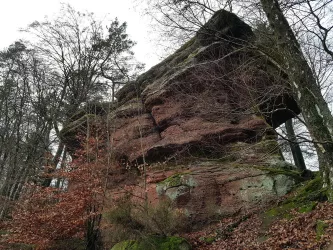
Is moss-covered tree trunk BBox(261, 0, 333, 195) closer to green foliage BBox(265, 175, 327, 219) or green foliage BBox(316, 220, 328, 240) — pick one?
green foliage BBox(265, 175, 327, 219)

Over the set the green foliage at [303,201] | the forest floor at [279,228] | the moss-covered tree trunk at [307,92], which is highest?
the moss-covered tree trunk at [307,92]

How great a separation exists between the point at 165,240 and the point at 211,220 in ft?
7.13

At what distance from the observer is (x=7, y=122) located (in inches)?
693

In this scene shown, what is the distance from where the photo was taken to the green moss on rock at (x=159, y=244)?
22.1 feet

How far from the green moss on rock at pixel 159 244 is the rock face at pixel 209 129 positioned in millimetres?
1962

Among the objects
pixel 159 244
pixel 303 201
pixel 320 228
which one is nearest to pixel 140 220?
pixel 159 244

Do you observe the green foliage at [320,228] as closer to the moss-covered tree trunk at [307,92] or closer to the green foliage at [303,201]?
the moss-covered tree trunk at [307,92]

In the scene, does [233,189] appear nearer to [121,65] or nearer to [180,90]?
[180,90]

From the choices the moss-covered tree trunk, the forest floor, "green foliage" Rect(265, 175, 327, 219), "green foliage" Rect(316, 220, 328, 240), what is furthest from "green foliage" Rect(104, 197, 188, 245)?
the moss-covered tree trunk

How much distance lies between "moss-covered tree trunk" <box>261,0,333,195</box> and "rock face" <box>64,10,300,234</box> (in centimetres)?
88

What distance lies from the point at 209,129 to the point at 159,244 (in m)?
4.92

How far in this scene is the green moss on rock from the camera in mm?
6733

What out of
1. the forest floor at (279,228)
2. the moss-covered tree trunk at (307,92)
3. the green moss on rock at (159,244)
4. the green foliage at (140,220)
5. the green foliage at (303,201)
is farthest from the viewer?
the green foliage at (140,220)

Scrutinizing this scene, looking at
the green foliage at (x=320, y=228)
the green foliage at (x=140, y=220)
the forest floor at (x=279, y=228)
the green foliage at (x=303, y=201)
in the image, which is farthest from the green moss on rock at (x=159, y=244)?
the green foliage at (x=320, y=228)
